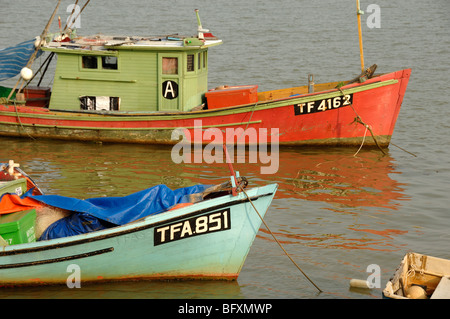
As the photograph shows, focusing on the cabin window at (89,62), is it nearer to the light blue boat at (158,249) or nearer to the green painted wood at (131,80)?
the green painted wood at (131,80)

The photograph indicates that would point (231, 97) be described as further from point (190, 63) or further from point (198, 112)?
point (190, 63)

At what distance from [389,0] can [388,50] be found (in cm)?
1531

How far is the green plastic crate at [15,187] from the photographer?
37.3 ft

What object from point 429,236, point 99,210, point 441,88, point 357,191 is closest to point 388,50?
point 441,88

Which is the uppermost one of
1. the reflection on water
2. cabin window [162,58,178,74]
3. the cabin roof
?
the cabin roof

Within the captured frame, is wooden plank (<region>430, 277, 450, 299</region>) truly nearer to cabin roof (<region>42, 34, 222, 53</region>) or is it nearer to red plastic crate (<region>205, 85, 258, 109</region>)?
red plastic crate (<region>205, 85, 258, 109</region>)

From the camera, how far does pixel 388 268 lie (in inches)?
446

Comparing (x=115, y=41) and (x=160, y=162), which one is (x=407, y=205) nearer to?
(x=160, y=162)

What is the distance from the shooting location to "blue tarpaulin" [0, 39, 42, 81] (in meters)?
18.6

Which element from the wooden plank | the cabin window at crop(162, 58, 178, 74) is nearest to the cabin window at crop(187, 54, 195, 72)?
the cabin window at crop(162, 58, 178, 74)

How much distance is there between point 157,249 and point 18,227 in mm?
2014

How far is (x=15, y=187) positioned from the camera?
11.7m

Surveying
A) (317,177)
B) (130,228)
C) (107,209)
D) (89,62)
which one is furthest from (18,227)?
(89,62)

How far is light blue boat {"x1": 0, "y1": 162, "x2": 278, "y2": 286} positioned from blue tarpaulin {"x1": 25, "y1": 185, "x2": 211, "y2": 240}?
0.55 m
